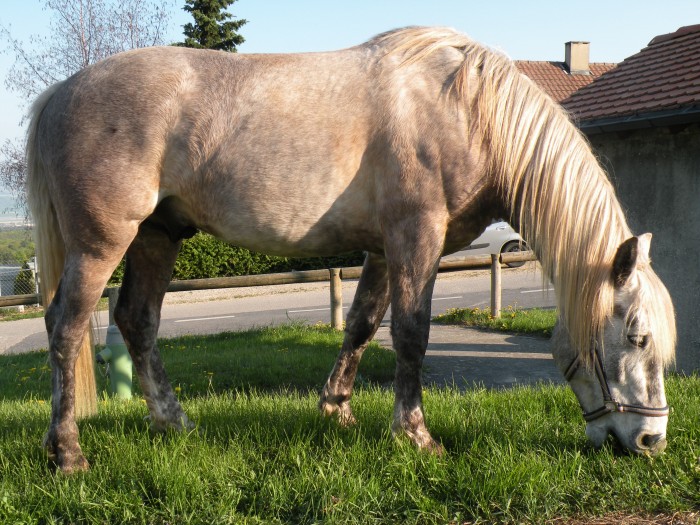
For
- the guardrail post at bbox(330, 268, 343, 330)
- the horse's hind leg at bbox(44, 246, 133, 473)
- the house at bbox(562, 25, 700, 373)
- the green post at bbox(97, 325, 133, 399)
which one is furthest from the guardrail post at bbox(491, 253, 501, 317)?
the horse's hind leg at bbox(44, 246, 133, 473)

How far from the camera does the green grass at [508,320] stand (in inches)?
432

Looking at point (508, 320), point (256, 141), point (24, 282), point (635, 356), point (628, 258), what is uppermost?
point (256, 141)

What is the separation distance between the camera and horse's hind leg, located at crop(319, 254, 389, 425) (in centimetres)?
410

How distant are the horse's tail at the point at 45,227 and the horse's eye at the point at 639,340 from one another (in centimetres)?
277

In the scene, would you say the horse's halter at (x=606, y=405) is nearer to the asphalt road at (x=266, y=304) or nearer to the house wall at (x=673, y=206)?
the house wall at (x=673, y=206)

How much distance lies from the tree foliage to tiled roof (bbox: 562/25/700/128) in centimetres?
1607

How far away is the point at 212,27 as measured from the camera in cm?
2273

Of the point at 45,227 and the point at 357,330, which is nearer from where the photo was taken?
the point at 45,227

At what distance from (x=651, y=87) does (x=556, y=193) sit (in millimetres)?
5117

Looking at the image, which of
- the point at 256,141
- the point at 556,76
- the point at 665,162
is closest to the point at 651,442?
the point at 256,141

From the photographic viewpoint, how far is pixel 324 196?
3498 millimetres

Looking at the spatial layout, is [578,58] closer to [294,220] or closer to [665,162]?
[665,162]

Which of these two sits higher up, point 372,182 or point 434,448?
point 372,182

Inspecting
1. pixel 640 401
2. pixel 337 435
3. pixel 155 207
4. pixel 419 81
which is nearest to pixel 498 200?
pixel 419 81
